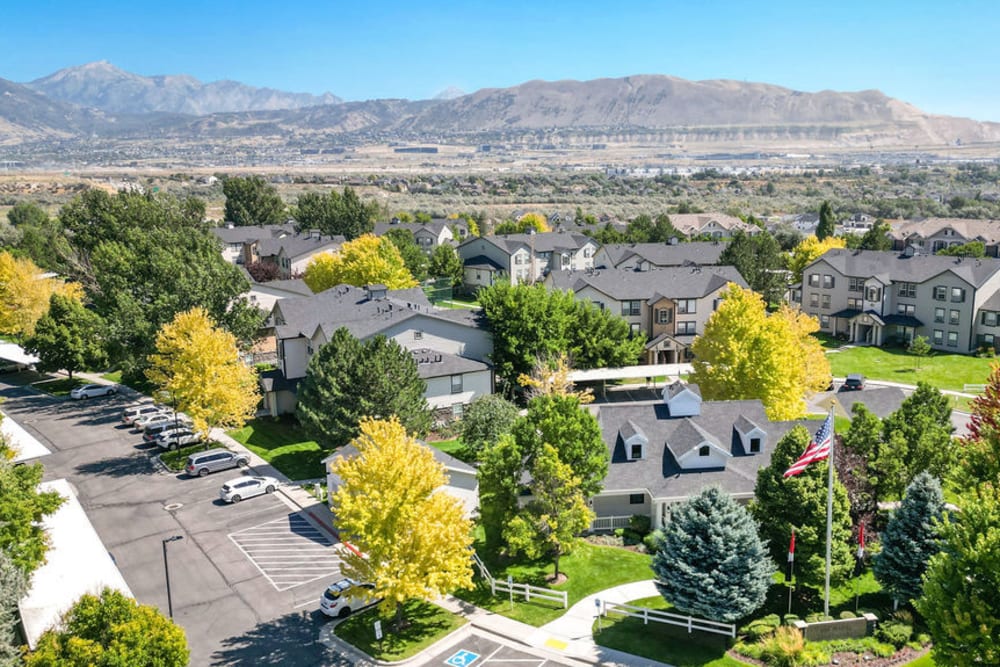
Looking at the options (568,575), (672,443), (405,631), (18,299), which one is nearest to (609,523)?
(568,575)

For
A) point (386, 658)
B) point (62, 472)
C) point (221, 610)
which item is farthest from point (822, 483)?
point (62, 472)

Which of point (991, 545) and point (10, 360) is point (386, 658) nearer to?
point (991, 545)

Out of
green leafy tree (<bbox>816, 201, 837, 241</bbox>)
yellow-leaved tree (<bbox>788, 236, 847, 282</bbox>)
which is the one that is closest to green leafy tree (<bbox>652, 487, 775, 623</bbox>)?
yellow-leaved tree (<bbox>788, 236, 847, 282</bbox>)

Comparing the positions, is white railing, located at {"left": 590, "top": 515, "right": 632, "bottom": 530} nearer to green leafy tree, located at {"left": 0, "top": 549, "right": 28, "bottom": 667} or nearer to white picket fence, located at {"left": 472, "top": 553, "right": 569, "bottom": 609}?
white picket fence, located at {"left": 472, "top": 553, "right": 569, "bottom": 609}

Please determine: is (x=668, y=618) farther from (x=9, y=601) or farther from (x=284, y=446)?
(x=284, y=446)

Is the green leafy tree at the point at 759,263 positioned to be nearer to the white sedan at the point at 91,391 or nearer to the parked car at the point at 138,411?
the parked car at the point at 138,411

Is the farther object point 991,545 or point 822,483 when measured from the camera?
point 822,483

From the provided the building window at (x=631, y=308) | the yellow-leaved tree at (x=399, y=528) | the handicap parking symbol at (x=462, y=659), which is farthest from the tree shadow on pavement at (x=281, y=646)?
the building window at (x=631, y=308)
